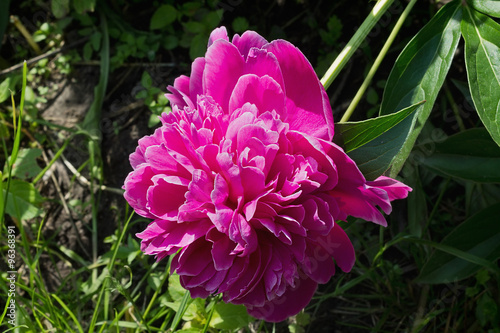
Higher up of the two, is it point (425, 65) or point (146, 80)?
point (425, 65)

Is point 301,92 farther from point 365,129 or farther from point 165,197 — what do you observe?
point 165,197

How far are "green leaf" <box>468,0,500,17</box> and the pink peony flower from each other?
0.37 meters

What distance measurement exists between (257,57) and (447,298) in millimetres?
807

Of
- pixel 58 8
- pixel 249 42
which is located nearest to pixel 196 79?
pixel 249 42

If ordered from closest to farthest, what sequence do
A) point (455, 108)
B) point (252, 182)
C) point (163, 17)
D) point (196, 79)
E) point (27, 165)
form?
1. point (252, 182)
2. point (196, 79)
3. point (455, 108)
4. point (27, 165)
5. point (163, 17)

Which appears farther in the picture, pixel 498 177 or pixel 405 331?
pixel 405 331

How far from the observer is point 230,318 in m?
1.04

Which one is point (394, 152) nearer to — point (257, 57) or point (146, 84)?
point (257, 57)

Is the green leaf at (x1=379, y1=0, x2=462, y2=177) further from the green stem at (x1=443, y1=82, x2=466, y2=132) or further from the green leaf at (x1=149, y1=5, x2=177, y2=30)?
the green leaf at (x1=149, y1=5, x2=177, y2=30)

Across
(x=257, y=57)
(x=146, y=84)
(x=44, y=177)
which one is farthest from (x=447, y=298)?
(x=44, y=177)

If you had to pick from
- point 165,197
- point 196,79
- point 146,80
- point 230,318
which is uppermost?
point 196,79

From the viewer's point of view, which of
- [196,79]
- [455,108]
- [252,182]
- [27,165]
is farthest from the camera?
[27,165]

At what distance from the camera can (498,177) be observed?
100 cm

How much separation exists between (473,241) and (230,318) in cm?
53
